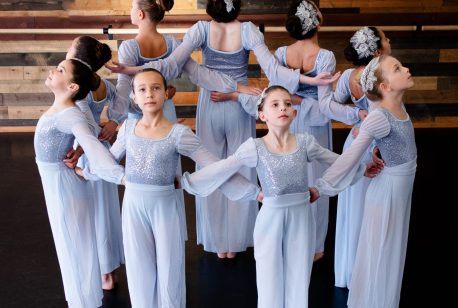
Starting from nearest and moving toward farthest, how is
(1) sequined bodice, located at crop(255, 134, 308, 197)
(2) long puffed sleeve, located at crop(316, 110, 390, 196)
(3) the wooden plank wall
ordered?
(1) sequined bodice, located at crop(255, 134, 308, 197), (2) long puffed sleeve, located at crop(316, 110, 390, 196), (3) the wooden plank wall

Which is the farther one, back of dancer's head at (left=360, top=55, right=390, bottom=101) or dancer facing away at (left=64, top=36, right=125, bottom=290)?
dancer facing away at (left=64, top=36, right=125, bottom=290)

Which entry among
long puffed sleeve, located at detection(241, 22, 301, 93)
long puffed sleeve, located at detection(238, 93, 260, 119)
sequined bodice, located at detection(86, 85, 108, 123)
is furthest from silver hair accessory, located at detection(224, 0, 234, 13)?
sequined bodice, located at detection(86, 85, 108, 123)

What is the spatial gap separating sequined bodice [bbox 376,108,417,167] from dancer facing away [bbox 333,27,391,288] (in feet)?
1.43

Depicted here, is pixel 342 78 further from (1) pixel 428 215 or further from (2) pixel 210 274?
(1) pixel 428 215

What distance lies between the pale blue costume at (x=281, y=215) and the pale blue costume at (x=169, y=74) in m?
0.88

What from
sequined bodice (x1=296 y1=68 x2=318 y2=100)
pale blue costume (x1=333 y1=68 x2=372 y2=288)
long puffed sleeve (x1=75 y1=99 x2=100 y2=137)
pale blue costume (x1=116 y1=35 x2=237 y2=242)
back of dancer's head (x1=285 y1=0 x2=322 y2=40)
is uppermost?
back of dancer's head (x1=285 y1=0 x2=322 y2=40)

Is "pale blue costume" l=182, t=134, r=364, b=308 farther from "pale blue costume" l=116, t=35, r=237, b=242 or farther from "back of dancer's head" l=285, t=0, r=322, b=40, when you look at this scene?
"back of dancer's head" l=285, t=0, r=322, b=40

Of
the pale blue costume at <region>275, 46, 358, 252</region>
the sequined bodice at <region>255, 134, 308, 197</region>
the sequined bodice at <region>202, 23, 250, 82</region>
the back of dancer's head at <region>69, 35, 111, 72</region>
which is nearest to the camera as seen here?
the sequined bodice at <region>255, 134, 308, 197</region>

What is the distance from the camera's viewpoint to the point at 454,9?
292 inches

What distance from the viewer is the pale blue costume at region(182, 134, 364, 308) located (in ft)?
8.98

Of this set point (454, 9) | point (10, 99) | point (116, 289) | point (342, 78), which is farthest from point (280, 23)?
point (116, 289)

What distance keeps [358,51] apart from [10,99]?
512 cm

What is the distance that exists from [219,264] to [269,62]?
1233 mm

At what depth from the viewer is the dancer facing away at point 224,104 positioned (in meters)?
3.68
